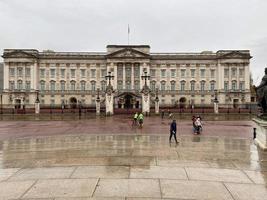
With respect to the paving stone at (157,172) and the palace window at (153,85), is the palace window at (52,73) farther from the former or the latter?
the paving stone at (157,172)

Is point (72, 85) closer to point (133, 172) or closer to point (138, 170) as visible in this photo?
point (138, 170)

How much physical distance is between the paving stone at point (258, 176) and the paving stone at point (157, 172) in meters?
2.17

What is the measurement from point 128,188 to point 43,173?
3.38 meters

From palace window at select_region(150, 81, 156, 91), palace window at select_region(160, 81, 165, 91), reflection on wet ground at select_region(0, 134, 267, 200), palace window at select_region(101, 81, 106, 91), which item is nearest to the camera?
reflection on wet ground at select_region(0, 134, 267, 200)

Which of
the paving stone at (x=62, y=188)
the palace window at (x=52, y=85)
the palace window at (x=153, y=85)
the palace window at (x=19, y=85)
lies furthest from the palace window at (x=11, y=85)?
the paving stone at (x=62, y=188)

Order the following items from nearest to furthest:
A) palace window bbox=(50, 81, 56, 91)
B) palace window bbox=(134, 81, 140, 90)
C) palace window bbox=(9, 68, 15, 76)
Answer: palace window bbox=(9, 68, 15, 76)
palace window bbox=(134, 81, 140, 90)
palace window bbox=(50, 81, 56, 91)

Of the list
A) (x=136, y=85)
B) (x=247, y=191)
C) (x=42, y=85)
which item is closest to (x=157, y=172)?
(x=247, y=191)

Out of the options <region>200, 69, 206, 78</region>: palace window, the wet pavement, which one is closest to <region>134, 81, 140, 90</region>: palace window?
<region>200, 69, 206, 78</region>: palace window

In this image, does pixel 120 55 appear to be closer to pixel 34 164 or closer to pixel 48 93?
pixel 48 93

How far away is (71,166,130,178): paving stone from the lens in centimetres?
885

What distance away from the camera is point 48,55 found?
87.4 m

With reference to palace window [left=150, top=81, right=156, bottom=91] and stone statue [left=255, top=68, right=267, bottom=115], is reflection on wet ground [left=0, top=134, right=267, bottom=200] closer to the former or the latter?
stone statue [left=255, top=68, right=267, bottom=115]

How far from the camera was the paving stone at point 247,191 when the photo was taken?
7.05 metres

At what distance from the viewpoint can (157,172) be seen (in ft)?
30.7
